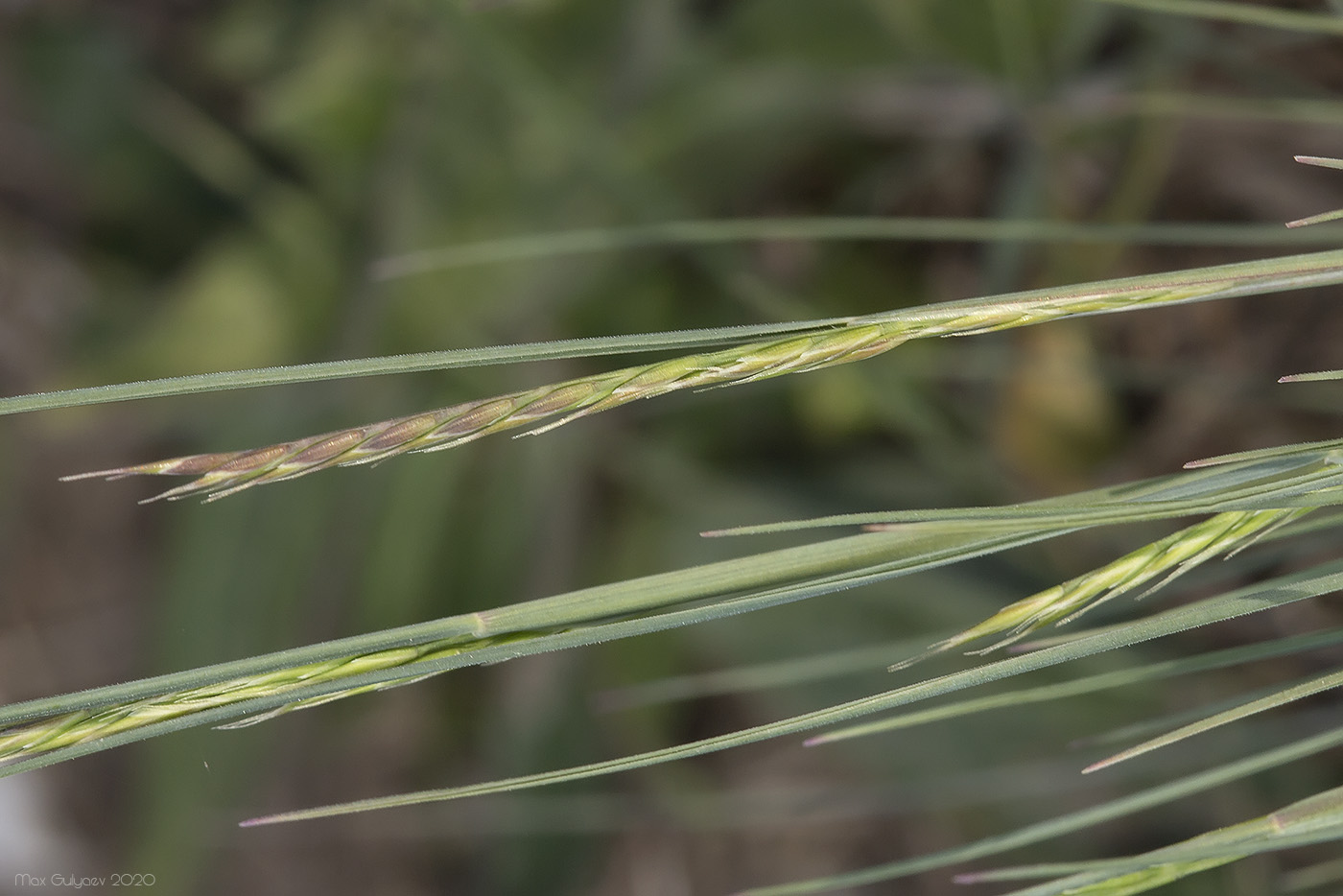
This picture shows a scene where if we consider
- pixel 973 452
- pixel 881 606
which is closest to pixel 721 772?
pixel 881 606

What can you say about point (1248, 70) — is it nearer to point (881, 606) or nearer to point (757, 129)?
point (757, 129)

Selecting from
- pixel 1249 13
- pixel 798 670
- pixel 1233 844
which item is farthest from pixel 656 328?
pixel 1233 844

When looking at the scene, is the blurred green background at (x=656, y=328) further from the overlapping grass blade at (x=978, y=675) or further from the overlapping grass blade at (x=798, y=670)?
the overlapping grass blade at (x=978, y=675)

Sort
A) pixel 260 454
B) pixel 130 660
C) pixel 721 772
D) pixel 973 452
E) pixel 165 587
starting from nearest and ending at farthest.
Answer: pixel 260 454 → pixel 973 452 → pixel 165 587 → pixel 721 772 → pixel 130 660

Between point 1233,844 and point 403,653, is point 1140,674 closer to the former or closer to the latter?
point 1233,844

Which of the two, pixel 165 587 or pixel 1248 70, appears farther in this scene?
pixel 165 587

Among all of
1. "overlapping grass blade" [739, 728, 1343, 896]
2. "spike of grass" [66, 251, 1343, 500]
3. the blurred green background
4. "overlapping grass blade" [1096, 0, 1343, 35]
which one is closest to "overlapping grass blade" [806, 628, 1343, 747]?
"overlapping grass blade" [739, 728, 1343, 896]

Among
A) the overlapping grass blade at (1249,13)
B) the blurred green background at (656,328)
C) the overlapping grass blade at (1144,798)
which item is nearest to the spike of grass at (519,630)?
the overlapping grass blade at (1144,798)
